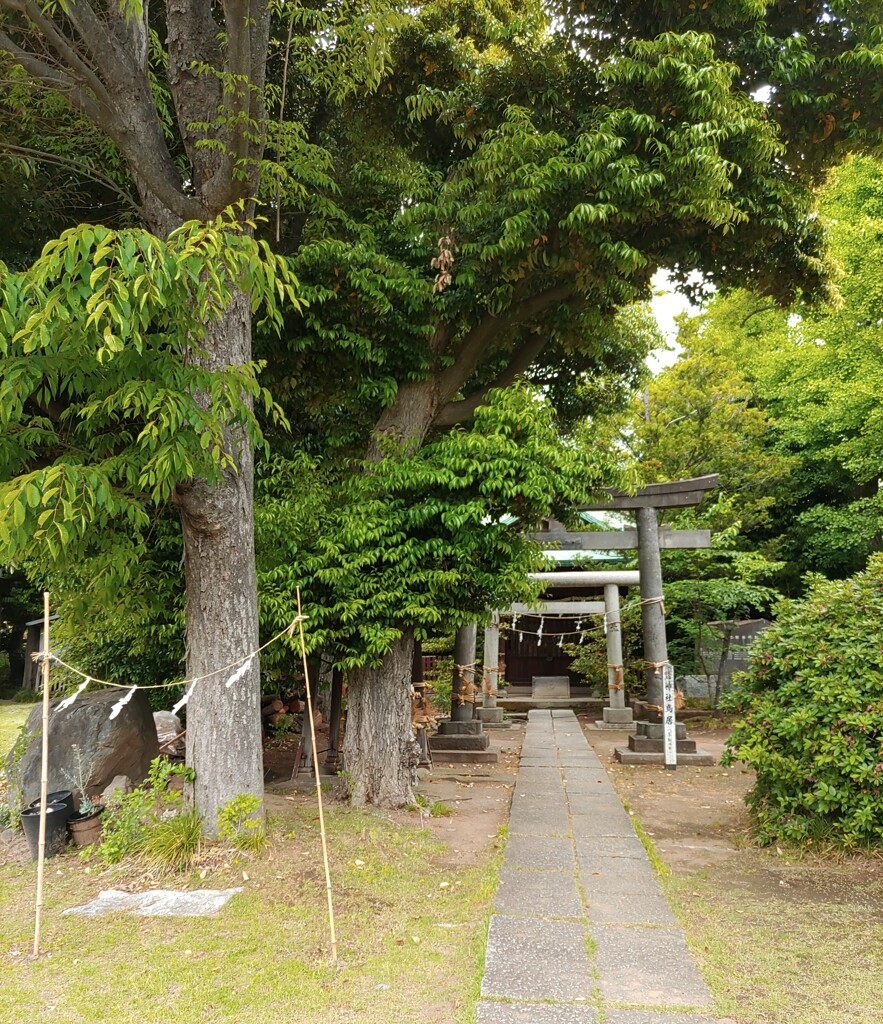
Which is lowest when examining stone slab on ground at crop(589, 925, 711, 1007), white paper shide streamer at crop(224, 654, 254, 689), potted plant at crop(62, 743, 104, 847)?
stone slab on ground at crop(589, 925, 711, 1007)

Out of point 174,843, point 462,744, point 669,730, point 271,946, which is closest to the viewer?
point 271,946

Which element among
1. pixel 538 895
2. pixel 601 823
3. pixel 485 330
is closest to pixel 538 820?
pixel 601 823

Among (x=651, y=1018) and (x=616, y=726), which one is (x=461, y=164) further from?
(x=616, y=726)

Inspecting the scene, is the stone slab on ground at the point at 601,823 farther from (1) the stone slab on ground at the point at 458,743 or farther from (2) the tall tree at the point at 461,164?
(1) the stone slab on ground at the point at 458,743

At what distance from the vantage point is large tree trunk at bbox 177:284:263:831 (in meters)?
4.82

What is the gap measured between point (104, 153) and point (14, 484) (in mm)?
4029

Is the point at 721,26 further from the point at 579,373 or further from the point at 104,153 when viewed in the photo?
the point at 104,153

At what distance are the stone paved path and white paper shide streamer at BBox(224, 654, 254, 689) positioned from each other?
7.09 ft

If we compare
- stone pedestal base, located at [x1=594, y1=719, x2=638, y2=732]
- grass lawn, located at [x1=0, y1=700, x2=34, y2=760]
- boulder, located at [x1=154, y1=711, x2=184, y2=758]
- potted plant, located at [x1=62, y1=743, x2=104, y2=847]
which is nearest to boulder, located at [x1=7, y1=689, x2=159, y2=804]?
potted plant, located at [x1=62, y1=743, x2=104, y2=847]

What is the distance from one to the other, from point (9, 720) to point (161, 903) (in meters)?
11.8

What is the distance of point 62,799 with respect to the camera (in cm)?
538

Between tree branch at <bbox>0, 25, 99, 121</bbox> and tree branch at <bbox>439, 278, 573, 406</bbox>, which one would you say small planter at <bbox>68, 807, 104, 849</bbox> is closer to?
tree branch at <bbox>439, 278, 573, 406</bbox>

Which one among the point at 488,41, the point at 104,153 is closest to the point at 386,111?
the point at 488,41

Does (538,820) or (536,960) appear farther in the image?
(538,820)
